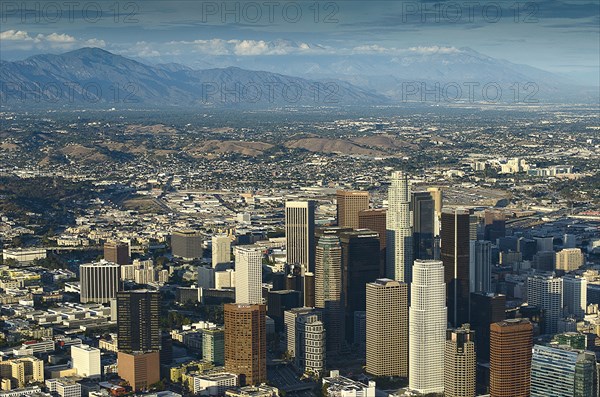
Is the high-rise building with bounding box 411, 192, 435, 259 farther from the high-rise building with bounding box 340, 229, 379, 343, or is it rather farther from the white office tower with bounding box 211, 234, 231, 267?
the white office tower with bounding box 211, 234, 231, 267

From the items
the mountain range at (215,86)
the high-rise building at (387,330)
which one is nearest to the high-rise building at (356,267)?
the high-rise building at (387,330)

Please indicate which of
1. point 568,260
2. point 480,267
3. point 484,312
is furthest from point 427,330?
point 568,260

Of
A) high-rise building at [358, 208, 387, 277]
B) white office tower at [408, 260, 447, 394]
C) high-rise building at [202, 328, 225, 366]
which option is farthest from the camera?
high-rise building at [358, 208, 387, 277]

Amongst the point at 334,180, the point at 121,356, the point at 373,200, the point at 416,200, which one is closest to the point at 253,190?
the point at 334,180

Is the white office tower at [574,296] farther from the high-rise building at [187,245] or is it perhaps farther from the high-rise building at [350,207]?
the high-rise building at [187,245]

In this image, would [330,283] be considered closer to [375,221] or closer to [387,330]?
[387,330]

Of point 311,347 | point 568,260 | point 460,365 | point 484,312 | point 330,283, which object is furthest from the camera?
point 568,260

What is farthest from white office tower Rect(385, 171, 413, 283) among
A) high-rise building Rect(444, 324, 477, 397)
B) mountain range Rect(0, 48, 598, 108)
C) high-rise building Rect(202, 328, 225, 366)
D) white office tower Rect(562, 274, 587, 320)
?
mountain range Rect(0, 48, 598, 108)
